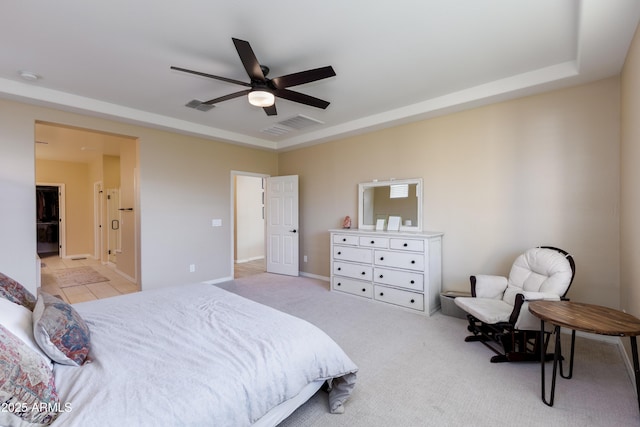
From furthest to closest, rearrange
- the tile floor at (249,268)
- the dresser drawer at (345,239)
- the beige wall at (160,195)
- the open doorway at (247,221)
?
the open doorway at (247,221)
the tile floor at (249,268)
the dresser drawer at (345,239)
the beige wall at (160,195)

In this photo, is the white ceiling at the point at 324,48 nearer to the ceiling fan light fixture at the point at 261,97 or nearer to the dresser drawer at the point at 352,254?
the ceiling fan light fixture at the point at 261,97

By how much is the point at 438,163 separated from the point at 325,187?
213cm

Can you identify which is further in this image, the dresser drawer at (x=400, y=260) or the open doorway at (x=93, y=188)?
the open doorway at (x=93, y=188)

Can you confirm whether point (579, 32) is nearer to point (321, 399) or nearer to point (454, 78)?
point (454, 78)

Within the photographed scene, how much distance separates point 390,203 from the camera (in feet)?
14.6

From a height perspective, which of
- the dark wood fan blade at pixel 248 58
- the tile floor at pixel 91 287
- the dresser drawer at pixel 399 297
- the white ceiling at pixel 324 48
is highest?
the white ceiling at pixel 324 48

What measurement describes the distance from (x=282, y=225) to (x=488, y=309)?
4.02m

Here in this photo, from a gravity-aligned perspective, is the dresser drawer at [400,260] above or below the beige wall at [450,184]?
below

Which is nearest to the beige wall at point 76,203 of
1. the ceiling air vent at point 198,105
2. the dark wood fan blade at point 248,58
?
the ceiling air vent at point 198,105

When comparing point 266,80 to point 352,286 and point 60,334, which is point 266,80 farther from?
point 352,286

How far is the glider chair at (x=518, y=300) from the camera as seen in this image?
2.34 meters

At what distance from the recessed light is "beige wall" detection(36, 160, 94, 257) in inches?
232

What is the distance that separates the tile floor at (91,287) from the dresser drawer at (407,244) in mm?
3962

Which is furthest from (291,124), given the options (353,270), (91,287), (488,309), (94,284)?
(94,284)
